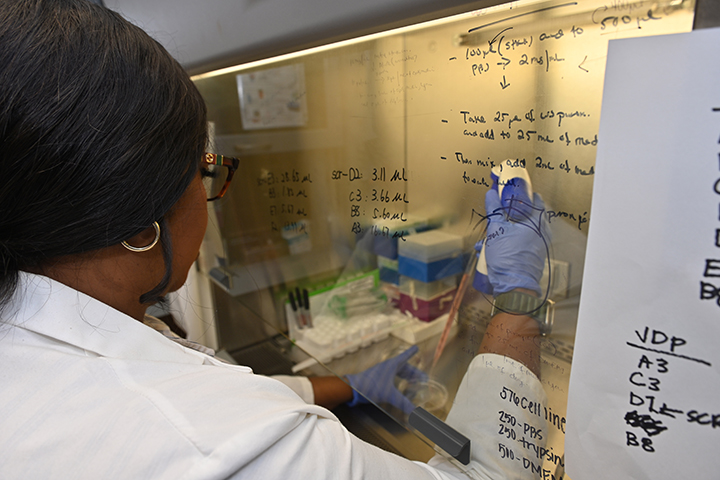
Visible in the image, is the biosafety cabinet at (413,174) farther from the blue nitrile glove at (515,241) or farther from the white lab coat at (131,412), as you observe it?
the white lab coat at (131,412)

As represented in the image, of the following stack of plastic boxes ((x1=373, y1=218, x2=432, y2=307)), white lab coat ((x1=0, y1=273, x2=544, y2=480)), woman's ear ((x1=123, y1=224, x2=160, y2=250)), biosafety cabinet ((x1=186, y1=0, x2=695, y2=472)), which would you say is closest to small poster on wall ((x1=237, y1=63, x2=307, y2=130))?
biosafety cabinet ((x1=186, y1=0, x2=695, y2=472))

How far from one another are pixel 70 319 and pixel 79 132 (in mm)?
207

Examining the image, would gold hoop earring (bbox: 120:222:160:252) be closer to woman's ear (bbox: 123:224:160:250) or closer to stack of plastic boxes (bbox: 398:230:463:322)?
woman's ear (bbox: 123:224:160:250)

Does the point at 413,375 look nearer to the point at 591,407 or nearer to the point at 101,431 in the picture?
the point at 591,407

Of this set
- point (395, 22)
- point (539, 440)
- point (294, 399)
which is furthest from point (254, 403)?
point (395, 22)

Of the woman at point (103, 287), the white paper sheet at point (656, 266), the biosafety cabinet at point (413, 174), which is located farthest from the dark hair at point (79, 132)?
the white paper sheet at point (656, 266)

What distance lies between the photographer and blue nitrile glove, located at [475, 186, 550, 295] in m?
0.53

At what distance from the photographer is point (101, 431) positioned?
0.39m

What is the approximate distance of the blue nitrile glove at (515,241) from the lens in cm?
53

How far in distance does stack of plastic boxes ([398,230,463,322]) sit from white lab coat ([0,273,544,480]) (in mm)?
316

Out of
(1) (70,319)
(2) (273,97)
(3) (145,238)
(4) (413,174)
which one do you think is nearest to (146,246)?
(3) (145,238)

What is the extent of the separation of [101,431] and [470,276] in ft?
1.66

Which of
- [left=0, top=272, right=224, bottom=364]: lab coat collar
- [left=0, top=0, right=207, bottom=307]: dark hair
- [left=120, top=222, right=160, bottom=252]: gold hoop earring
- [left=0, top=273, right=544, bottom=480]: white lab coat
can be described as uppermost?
[left=0, top=0, right=207, bottom=307]: dark hair

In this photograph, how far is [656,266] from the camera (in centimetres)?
39
